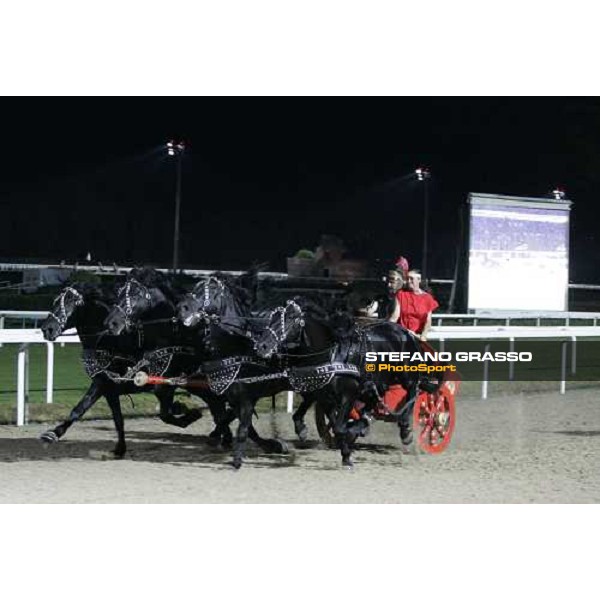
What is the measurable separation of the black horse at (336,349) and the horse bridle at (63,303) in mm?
1742

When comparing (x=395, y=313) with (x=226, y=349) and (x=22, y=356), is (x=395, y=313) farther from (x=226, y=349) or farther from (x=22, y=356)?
(x=22, y=356)

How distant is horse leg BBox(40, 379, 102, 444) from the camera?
28.9 feet

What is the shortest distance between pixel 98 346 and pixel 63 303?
1.68 feet

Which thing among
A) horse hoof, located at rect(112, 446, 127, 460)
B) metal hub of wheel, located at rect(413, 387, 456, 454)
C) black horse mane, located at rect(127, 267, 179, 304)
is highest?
black horse mane, located at rect(127, 267, 179, 304)

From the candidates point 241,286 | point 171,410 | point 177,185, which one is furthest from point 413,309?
point 177,185

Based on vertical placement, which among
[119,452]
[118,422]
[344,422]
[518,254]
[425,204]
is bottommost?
[119,452]

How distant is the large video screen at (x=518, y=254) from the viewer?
1561 cm

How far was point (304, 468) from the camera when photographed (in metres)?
8.59

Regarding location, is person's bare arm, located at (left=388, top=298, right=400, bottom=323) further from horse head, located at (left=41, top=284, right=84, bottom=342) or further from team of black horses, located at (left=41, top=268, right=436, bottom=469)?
horse head, located at (left=41, top=284, right=84, bottom=342)

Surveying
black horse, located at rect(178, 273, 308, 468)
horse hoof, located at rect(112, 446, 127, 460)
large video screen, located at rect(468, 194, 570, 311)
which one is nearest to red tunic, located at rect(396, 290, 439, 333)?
black horse, located at rect(178, 273, 308, 468)

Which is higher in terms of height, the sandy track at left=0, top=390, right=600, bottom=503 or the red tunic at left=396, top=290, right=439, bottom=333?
the red tunic at left=396, top=290, right=439, bottom=333

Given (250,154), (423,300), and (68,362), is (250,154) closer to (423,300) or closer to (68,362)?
(423,300)

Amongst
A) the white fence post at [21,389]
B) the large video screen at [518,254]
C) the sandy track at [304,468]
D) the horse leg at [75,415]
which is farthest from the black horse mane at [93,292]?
the large video screen at [518,254]

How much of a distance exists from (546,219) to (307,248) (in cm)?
429
